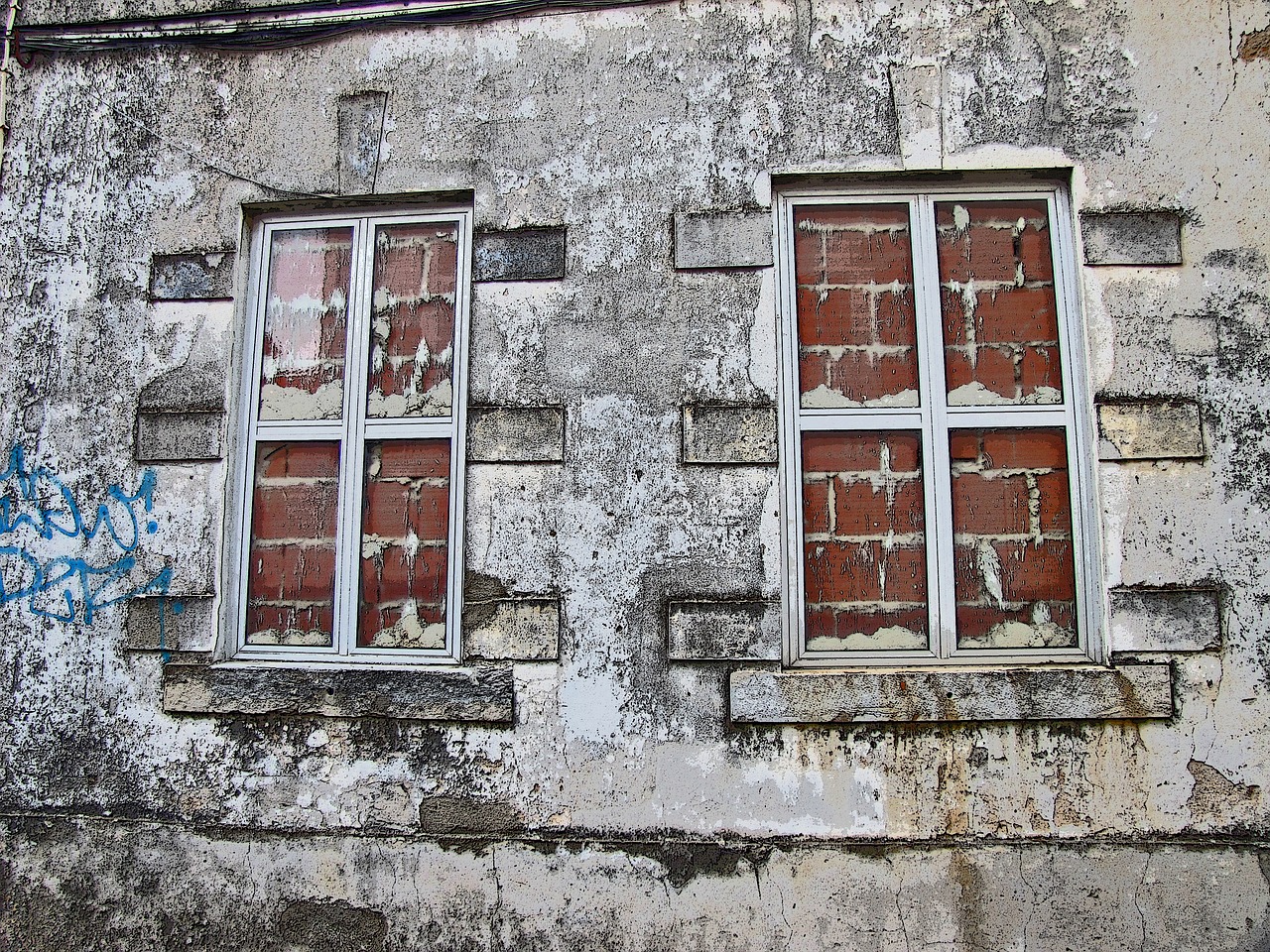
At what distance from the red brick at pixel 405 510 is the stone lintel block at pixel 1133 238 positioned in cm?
255

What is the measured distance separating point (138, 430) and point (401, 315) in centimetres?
110

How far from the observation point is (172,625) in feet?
10.1

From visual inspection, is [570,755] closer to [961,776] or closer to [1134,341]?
[961,776]

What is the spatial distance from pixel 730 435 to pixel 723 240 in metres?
0.74

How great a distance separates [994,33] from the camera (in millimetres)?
3088

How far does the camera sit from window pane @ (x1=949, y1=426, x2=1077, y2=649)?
116 inches

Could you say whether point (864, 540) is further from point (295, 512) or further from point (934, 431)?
point (295, 512)

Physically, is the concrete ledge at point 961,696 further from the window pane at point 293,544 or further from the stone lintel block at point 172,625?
the stone lintel block at point 172,625

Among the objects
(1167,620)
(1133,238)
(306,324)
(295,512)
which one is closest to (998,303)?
(1133,238)

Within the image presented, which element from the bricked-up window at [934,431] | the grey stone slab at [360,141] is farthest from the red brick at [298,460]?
the bricked-up window at [934,431]

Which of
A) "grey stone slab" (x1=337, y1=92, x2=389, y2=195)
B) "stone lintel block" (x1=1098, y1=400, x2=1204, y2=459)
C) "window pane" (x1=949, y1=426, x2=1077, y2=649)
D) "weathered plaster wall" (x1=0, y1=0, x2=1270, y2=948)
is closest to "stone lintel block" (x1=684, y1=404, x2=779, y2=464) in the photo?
"weathered plaster wall" (x1=0, y1=0, x2=1270, y2=948)

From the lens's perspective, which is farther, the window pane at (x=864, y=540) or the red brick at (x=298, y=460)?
the red brick at (x=298, y=460)

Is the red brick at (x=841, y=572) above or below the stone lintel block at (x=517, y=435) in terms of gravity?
below

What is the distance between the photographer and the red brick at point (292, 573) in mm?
→ 3148
